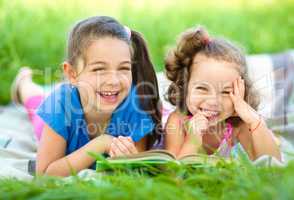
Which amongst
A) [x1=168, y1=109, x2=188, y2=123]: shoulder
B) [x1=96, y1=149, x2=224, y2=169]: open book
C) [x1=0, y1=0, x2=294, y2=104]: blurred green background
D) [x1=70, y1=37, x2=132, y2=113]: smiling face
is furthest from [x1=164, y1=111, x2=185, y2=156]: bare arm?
[x1=0, y1=0, x2=294, y2=104]: blurred green background

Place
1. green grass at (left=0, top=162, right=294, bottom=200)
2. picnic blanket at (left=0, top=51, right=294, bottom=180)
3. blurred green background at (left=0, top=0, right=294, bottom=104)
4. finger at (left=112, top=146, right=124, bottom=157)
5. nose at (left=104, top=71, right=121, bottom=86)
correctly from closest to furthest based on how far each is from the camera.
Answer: green grass at (left=0, top=162, right=294, bottom=200), finger at (left=112, top=146, right=124, bottom=157), nose at (left=104, top=71, right=121, bottom=86), picnic blanket at (left=0, top=51, right=294, bottom=180), blurred green background at (left=0, top=0, right=294, bottom=104)

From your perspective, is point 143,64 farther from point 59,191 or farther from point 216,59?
point 59,191

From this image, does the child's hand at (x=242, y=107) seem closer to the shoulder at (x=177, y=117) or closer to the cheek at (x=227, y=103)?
the cheek at (x=227, y=103)

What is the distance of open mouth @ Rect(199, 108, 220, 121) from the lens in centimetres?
264

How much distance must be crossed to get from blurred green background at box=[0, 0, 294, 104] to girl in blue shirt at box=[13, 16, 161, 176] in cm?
165

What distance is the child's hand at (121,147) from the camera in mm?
2459

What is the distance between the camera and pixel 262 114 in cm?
337

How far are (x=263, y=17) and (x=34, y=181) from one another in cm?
404

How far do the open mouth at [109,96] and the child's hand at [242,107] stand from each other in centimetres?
47

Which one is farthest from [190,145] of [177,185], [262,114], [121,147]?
[262,114]

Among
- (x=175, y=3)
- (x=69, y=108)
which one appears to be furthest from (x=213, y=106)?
(x=175, y=3)

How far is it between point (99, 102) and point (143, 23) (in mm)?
2647

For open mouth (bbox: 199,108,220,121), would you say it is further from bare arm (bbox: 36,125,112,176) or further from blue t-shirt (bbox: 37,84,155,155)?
bare arm (bbox: 36,125,112,176)

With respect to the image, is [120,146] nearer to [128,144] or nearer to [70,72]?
[128,144]
